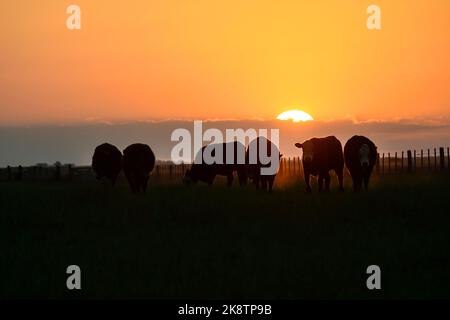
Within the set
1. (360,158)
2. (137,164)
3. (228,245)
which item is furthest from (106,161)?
(228,245)

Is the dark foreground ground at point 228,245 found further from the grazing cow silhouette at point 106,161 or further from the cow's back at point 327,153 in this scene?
the grazing cow silhouette at point 106,161

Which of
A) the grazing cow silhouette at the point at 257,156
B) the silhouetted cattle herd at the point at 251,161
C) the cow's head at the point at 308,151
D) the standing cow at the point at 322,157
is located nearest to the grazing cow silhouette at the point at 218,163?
the silhouetted cattle herd at the point at 251,161

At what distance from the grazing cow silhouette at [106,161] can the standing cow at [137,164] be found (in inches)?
70.8

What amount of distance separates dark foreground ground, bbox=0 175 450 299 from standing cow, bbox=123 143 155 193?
7.80 m

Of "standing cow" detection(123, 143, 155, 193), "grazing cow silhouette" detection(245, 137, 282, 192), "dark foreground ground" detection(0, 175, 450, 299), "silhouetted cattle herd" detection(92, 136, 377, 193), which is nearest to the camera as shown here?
"dark foreground ground" detection(0, 175, 450, 299)

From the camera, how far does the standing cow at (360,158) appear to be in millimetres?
25484

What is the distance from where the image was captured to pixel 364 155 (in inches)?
1028

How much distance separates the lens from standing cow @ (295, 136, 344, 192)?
2558 cm

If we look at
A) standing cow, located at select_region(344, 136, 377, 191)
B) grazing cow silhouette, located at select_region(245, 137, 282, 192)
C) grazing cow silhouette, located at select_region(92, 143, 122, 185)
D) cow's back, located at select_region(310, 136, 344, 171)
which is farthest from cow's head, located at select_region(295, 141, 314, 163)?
grazing cow silhouette, located at select_region(92, 143, 122, 185)

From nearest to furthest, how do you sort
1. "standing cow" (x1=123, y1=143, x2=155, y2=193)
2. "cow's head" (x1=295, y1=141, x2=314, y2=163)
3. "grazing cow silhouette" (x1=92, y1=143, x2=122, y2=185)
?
"cow's head" (x1=295, y1=141, x2=314, y2=163)
"standing cow" (x1=123, y1=143, x2=155, y2=193)
"grazing cow silhouette" (x1=92, y1=143, x2=122, y2=185)

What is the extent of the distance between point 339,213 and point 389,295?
6881 millimetres

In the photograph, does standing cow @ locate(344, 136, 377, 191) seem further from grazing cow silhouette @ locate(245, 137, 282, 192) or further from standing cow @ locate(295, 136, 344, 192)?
grazing cow silhouette @ locate(245, 137, 282, 192)

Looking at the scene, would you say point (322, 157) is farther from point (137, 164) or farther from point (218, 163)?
point (137, 164)
